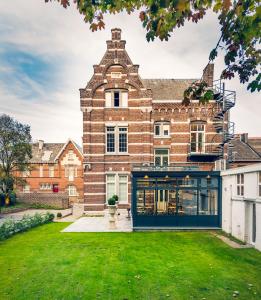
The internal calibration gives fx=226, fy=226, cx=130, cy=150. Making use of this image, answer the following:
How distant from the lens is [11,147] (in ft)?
87.1

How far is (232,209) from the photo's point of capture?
43.5ft

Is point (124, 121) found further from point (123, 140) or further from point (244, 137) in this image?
point (244, 137)

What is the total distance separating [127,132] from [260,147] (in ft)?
61.3

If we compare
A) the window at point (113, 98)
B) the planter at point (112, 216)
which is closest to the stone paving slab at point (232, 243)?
the planter at point (112, 216)

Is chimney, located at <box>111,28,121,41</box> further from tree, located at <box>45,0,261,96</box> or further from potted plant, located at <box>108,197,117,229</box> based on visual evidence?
tree, located at <box>45,0,261,96</box>

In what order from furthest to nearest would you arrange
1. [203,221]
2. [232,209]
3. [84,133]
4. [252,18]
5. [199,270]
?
[84,133]
[203,221]
[232,209]
[199,270]
[252,18]

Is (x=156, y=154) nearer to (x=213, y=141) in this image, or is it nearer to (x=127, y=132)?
(x=127, y=132)

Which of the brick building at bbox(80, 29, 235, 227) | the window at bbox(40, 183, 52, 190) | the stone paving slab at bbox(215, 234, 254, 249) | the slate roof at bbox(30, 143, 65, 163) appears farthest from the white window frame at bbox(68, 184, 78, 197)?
the stone paving slab at bbox(215, 234, 254, 249)

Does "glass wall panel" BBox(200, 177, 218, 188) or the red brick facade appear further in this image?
the red brick facade

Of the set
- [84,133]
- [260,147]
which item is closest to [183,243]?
[84,133]

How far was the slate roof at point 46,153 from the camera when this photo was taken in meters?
36.6

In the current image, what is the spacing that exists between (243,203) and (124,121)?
11.9 meters

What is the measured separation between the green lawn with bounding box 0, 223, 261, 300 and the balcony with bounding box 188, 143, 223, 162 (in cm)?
868

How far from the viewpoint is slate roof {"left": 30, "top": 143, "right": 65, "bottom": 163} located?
3656cm
